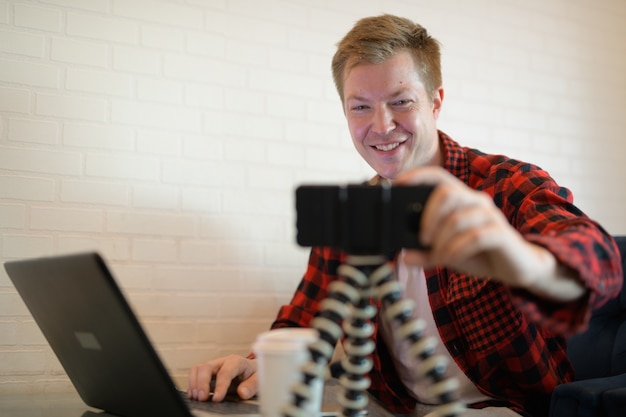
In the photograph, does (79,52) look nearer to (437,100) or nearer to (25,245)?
(25,245)

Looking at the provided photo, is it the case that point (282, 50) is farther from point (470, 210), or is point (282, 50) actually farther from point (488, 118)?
point (470, 210)

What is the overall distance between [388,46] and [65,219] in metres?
1.10

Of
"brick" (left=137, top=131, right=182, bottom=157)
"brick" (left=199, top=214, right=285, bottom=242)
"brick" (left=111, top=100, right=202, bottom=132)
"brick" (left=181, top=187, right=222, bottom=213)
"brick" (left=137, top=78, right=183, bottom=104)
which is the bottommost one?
"brick" (left=199, top=214, right=285, bottom=242)

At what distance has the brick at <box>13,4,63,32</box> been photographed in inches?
85.2

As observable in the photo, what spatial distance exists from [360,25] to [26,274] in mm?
1123

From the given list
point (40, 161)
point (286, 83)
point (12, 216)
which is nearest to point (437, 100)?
point (286, 83)

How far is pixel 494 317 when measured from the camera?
5.83 ft

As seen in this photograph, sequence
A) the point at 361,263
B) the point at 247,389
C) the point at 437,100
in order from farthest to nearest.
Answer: the point at 437,100 → the point at 247,389 → the point at 361,263

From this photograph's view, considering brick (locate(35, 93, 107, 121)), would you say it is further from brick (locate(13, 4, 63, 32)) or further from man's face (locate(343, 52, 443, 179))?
man's face (locate(343, 52, 443, 179))

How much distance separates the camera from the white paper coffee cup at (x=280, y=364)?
35.5 inches

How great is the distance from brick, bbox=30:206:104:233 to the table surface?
50 centimetres

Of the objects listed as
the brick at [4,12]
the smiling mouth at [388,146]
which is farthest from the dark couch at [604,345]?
the brick at [4,12]

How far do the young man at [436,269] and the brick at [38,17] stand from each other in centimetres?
88

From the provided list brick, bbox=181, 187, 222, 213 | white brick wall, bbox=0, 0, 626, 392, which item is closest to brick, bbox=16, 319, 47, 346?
white brick wall, bbox=0, 0, 626, 392
